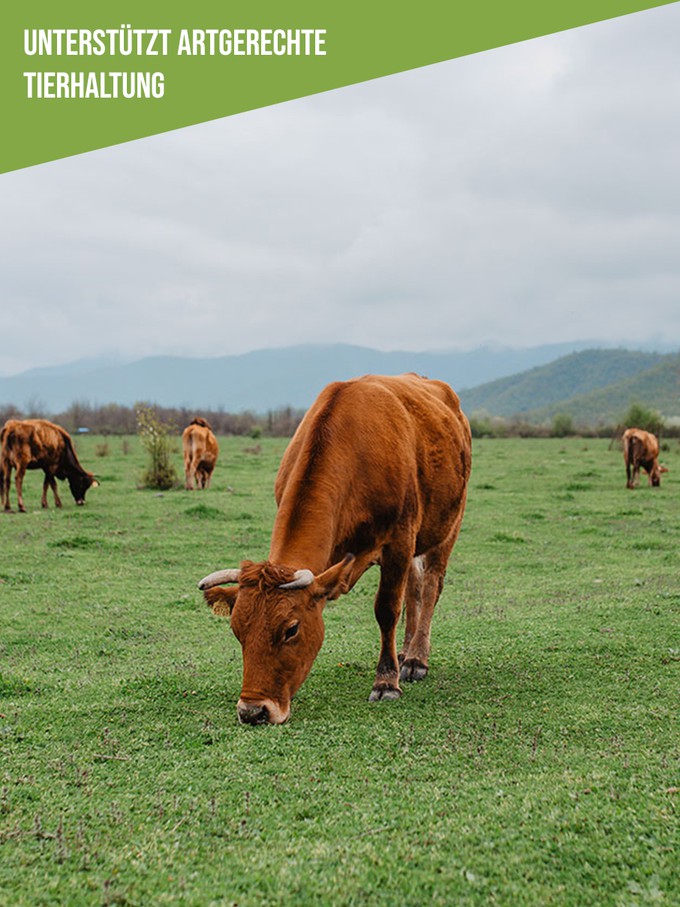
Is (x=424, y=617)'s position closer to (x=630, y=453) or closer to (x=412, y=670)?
(x=412, y=670)

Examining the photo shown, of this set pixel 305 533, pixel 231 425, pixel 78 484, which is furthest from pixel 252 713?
pixel 231 425

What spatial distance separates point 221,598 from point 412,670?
2.08 m

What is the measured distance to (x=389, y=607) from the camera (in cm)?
594

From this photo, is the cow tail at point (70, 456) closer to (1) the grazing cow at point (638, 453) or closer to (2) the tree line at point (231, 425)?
(1) the grazing cow at point (638, 453)

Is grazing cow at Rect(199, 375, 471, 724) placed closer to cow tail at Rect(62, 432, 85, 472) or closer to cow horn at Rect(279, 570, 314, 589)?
cow horn at Rect(279, 570, 314, 589)

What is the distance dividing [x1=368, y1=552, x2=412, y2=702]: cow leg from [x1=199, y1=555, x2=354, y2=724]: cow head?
3.35ft

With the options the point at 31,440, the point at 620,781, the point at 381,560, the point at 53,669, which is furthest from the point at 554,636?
the point at 31,440

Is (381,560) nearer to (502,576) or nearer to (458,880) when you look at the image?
(458,880)

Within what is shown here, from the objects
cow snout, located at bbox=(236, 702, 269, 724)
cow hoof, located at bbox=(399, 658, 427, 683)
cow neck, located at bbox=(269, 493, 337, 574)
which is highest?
cow neck, located at bbox=(269, 493, 337, 574)

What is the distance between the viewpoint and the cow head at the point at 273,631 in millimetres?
4770

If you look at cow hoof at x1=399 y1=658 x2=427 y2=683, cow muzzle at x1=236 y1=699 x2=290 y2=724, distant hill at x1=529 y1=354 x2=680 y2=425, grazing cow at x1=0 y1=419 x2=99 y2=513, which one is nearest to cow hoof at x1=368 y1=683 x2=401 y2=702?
cow hoof at x1=399 y1=658 x2=427 y2=683

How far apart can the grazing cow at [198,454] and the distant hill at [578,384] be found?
337 feet

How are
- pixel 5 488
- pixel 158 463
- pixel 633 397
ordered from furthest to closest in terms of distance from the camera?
1. pixel 633 397
2. pixel 158 463
3. pixel 5 488

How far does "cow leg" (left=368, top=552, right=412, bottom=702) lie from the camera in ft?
19.1
